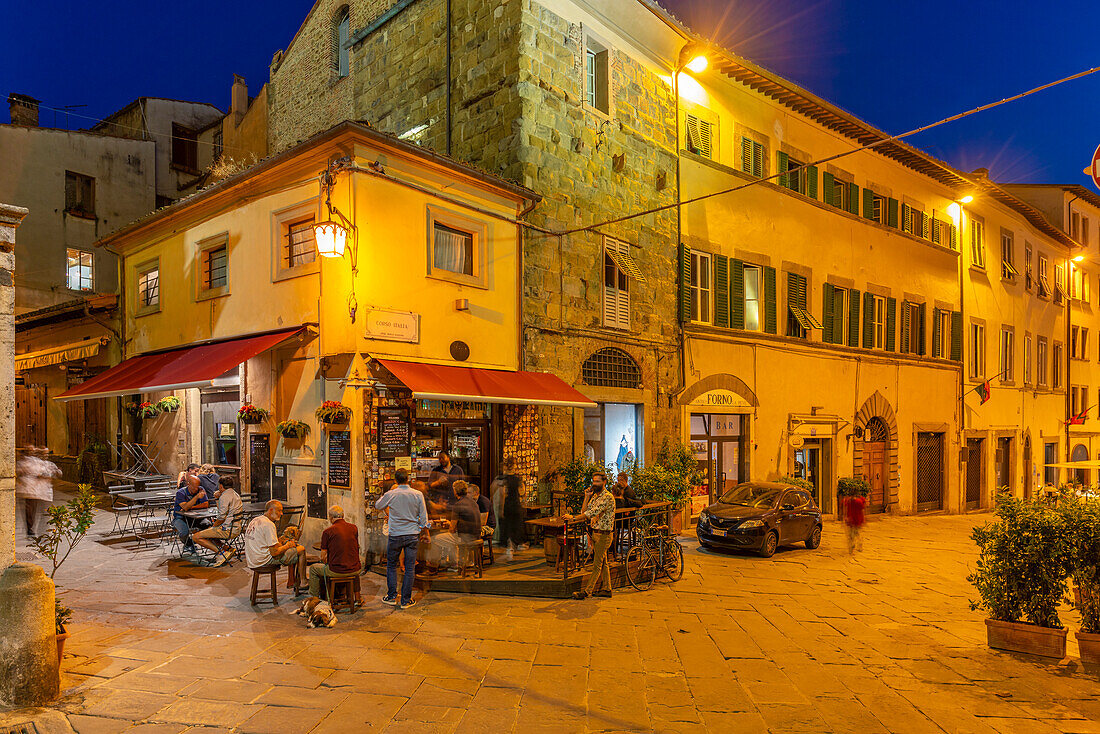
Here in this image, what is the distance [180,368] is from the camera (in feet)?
36.4

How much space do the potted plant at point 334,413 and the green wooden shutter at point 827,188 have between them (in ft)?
52.8

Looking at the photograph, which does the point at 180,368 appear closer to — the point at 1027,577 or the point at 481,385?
the point at 481,385

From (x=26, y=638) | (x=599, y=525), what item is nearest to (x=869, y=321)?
(x=599, y=525)

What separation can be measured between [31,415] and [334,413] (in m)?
15.3

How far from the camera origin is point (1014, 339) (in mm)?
27391

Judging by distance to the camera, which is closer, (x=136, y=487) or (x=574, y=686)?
(x=574, y=686)

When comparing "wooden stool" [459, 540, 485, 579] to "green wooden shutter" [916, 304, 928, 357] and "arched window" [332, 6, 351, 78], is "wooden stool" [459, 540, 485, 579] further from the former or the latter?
"green wooden shutter" [916, 304, 928, 357]

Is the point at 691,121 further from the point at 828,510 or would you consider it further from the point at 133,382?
the point at 133,382

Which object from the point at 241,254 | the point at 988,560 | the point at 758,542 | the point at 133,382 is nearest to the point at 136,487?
the point at 133,382

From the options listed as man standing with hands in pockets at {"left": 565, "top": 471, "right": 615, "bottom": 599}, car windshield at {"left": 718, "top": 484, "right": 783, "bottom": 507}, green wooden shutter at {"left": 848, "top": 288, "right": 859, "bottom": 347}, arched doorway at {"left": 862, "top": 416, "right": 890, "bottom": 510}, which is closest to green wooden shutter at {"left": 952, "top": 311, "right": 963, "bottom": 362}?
arched doorway at {"left": 862, "top": 416, "right": 890, "bottom": 510}

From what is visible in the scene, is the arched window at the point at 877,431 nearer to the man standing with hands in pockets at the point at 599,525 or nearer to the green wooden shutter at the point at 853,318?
the green wooden shutter at the point at 853,318

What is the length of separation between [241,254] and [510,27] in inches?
258

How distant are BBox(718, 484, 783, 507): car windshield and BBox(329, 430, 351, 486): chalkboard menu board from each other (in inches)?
322

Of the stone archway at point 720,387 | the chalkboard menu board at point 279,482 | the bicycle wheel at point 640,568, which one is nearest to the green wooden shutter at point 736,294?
the stone archway at point 720,387
